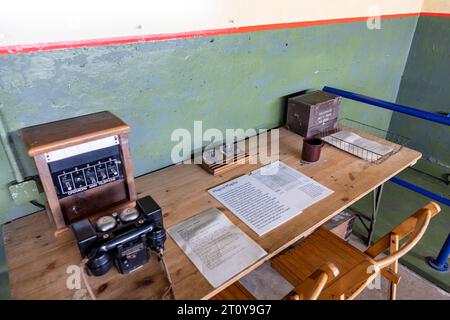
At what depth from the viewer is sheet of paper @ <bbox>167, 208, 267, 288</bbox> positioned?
2.97ft

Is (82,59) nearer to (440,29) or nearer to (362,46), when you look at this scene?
(362,46)

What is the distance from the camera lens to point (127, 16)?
1076 mm

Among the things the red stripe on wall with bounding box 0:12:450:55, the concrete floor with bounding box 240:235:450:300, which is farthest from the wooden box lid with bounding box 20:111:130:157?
the concrete floor with bounding box 240:235:450:300

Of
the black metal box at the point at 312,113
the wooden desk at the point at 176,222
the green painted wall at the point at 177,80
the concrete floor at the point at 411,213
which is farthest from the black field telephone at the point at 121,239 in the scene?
the concrete floor at the point at 411,213

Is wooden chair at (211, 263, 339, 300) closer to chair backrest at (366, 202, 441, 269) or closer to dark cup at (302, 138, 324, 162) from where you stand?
chair backrest at (366, 202, 441, 269)

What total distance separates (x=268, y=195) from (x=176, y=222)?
15.6 inches

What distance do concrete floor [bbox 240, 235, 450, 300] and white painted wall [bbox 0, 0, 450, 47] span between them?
1464 millimetres

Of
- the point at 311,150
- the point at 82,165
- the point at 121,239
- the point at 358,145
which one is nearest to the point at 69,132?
the point at 82,165

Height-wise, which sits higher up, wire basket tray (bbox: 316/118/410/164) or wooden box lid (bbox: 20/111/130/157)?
wooden box lid (bbox: 20/111/130/157)

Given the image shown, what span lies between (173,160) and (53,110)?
578mm
